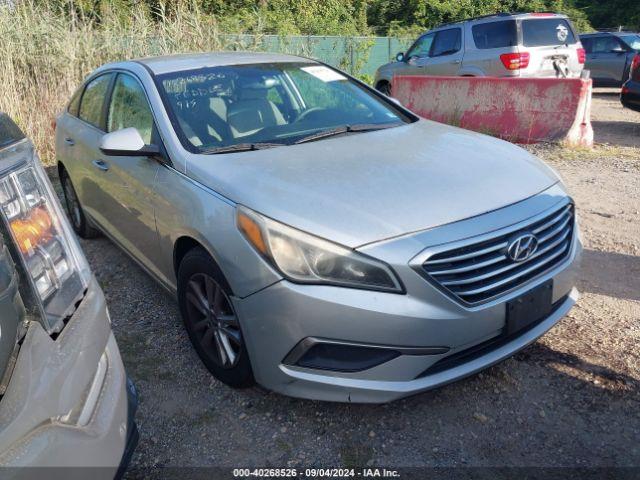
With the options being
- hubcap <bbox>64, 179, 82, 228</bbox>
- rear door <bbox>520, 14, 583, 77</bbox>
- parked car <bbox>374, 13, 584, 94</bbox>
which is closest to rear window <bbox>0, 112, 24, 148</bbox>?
hubcap <bbox>64, 179, 82, 228</bbox>

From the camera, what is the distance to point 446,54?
10.5m

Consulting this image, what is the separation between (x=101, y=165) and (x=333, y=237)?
7.52 ft

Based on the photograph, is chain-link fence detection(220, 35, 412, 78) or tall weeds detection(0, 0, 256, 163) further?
chain-link fence detection(220, 35, 412, 78)

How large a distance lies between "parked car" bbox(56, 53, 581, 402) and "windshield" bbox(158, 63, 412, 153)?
0.02 m

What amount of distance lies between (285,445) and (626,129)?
9115 mm

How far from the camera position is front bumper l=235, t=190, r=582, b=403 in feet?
6.97

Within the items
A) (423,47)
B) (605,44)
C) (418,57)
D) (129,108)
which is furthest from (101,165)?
(605,44)

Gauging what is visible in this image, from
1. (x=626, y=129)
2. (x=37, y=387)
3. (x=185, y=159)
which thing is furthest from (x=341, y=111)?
(x=626, y=129)

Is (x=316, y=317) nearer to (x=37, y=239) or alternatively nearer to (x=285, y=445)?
(x=285, y=445)

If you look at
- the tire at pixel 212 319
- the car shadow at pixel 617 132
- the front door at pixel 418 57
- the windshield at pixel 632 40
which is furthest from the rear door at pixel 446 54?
the tire at pixel 212 319

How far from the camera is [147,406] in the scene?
9.04 ft

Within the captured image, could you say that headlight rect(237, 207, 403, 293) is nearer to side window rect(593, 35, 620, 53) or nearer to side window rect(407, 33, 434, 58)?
side window rect(407, 33, 434, 58)

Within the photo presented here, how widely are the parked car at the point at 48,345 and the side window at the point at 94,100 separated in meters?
2.55

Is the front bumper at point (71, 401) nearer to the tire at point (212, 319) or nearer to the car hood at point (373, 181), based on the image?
the tire at point (212, 319)
